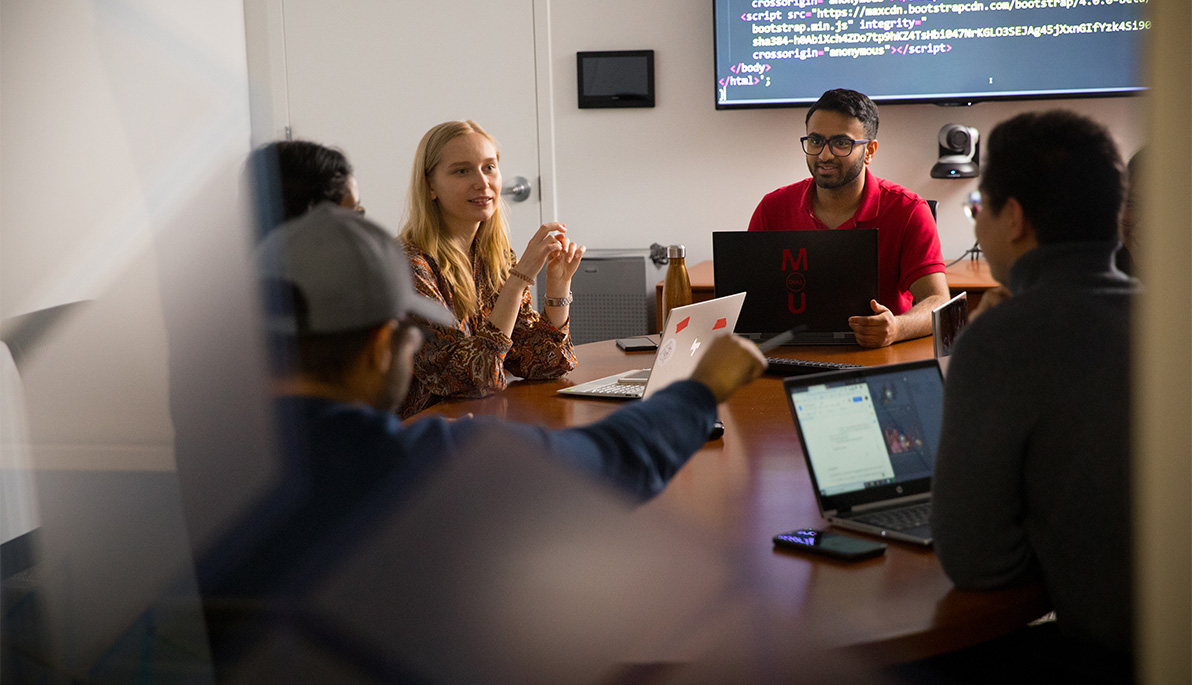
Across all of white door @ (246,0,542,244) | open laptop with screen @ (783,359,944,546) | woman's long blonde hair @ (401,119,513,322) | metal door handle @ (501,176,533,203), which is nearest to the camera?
open laptop with screen @ (783,359,944,546)

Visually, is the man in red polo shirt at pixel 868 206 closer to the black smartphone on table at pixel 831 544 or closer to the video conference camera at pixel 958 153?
the video conference camera at pixel 958 153

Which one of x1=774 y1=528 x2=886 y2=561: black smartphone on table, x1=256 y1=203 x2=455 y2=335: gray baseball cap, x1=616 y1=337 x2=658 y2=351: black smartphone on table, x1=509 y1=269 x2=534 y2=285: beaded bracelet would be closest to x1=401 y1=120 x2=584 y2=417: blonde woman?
x1=509 y1=269 x2=534 y2=285: beaded bracelet

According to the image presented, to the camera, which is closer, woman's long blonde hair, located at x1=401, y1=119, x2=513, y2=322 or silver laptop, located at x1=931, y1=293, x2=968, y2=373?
silver laptop, located at x1=931, y1=293, x2=968, y2=373

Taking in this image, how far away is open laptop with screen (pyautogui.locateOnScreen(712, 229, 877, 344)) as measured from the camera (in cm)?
196

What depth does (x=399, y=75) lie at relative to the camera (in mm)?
3713

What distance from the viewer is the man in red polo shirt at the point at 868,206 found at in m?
2.35

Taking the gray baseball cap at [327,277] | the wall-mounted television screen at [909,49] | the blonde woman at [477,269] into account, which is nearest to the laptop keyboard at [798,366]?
the blonde woman at [477,269]

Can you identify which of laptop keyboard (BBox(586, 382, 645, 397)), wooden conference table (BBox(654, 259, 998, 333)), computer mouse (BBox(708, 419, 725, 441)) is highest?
wooden conference table (BBox(654, 259, 998, 333))

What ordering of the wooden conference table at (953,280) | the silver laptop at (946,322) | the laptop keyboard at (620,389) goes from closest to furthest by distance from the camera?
the silver laptop at (946,322)
the laptop keyboard at (620,389)
the wooden conference table at (953,280)

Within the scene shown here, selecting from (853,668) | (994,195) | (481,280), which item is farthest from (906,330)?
(853,668)

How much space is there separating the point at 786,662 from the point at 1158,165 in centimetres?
50

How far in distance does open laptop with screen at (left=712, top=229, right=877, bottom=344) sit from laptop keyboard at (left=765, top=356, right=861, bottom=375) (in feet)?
0.52

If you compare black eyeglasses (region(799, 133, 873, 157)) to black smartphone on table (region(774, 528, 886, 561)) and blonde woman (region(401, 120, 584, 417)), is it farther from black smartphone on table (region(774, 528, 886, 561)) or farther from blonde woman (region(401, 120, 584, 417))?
black smartphone on table (region(774, 528, 886, 561))

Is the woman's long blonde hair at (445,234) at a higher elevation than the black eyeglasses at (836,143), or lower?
lower
